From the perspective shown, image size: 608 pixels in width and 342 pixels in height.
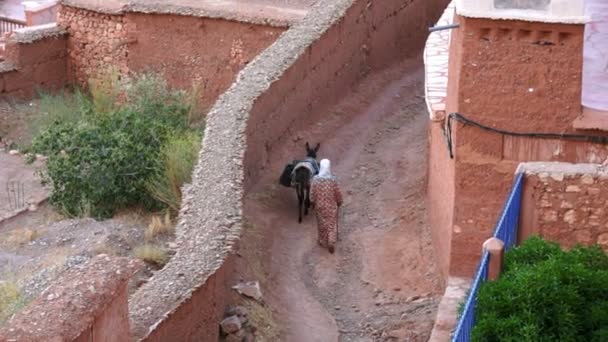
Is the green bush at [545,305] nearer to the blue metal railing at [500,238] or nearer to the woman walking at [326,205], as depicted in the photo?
the blue metal railing at [500,238]

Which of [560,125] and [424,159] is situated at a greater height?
[560,125]

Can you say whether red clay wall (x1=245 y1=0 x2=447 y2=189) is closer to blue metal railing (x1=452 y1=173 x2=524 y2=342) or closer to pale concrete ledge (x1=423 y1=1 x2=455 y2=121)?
pale concrete ledge (x1=423 y1=1 x2=455 y2=121)

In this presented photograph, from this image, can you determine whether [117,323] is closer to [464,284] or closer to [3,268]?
[464,284]

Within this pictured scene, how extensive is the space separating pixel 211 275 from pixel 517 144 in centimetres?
299

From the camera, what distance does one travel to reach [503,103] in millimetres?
13453

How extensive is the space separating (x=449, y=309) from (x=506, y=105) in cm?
212

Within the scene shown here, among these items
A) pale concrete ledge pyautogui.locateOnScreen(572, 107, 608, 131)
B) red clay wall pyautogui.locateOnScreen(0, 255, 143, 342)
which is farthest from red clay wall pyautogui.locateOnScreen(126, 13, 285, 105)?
red clay wall pyautogui.locateOnScreen(0, 255, 143, 342)

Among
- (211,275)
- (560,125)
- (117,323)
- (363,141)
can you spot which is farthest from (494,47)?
(363,141)

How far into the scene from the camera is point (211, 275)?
42.8ft

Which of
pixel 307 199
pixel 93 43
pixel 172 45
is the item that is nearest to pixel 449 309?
pixel 307 199

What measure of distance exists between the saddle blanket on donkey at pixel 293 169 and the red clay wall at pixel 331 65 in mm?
337

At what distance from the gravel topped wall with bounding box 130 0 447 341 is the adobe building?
2.16 metres

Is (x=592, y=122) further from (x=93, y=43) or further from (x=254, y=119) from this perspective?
(x=93, y=43)

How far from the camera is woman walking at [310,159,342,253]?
16250 millimetres
